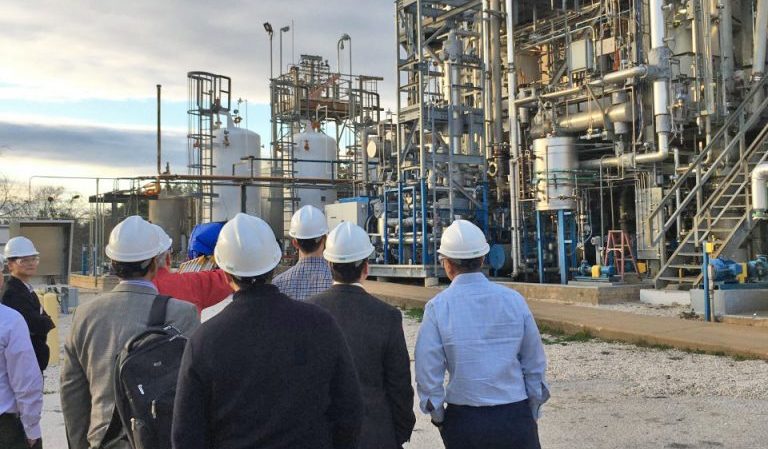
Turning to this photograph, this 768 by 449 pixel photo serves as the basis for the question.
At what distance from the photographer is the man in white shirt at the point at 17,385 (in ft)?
11.8

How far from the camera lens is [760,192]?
13.3 metres

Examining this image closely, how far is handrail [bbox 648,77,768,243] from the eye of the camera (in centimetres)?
1490

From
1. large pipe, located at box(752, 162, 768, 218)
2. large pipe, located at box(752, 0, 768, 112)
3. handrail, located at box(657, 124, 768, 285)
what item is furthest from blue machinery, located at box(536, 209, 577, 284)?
large pipe, located at box(752, 0, 768, 112)

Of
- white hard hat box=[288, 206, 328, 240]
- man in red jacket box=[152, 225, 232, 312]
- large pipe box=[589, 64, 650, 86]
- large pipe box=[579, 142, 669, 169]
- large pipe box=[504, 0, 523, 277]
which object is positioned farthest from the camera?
large pipe box=[504, 0, 523, 277]

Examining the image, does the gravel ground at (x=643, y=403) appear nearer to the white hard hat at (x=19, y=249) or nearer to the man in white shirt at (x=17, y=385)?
the white hard hat at (x=19, y=249)

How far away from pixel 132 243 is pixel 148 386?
2.47ft

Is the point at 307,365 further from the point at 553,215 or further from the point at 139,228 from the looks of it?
the point at 553,215

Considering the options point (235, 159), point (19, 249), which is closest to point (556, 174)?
point (19, 249)

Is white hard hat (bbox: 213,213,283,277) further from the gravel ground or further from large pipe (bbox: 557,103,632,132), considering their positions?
large pipe (bbox: 557,103,632,132)

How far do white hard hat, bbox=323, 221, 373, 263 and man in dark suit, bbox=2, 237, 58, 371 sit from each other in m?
2.39

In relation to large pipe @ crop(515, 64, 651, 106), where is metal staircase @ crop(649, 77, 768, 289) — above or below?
below

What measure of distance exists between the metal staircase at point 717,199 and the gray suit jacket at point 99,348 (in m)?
12.2

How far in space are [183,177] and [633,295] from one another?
51.5 ft

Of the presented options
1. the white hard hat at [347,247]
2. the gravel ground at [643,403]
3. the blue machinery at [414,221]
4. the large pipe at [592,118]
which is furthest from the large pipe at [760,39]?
the white hard hat at [347,247]
